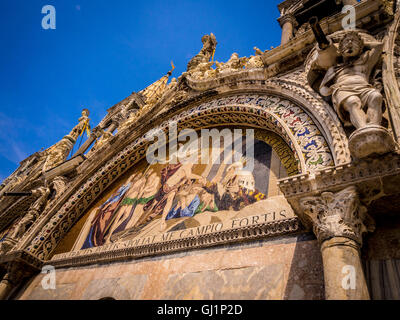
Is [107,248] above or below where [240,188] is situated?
Result: below

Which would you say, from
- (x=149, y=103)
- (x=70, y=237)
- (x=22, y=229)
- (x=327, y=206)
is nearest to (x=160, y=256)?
(x=327, y=206)

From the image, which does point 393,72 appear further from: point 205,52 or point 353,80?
point 205,52

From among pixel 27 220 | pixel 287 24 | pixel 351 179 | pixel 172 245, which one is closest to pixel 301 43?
pixel 287 24

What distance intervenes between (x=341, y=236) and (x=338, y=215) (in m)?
0.20

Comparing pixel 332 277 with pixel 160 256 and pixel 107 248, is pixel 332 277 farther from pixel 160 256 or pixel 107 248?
→ pixel 107 248

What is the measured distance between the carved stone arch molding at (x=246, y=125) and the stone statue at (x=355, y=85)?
34 cm

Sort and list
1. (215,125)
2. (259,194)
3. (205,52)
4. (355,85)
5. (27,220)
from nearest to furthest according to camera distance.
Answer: (355,85)
(259,194)
(215,125)
(27,220)
(205,52)

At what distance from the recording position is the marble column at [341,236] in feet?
7.83

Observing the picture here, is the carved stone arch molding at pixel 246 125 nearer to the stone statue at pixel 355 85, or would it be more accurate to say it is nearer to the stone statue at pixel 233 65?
the stone statue at pixel 355 85

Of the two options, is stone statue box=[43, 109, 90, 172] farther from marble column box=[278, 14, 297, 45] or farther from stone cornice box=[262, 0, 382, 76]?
marble column box=[278, 14, 297, 45]

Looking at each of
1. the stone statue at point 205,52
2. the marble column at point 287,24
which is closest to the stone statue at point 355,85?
the marble column at point 287,24

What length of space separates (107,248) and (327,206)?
4270 mm

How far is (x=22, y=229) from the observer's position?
24.5 feet

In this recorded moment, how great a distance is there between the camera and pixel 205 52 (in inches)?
388
